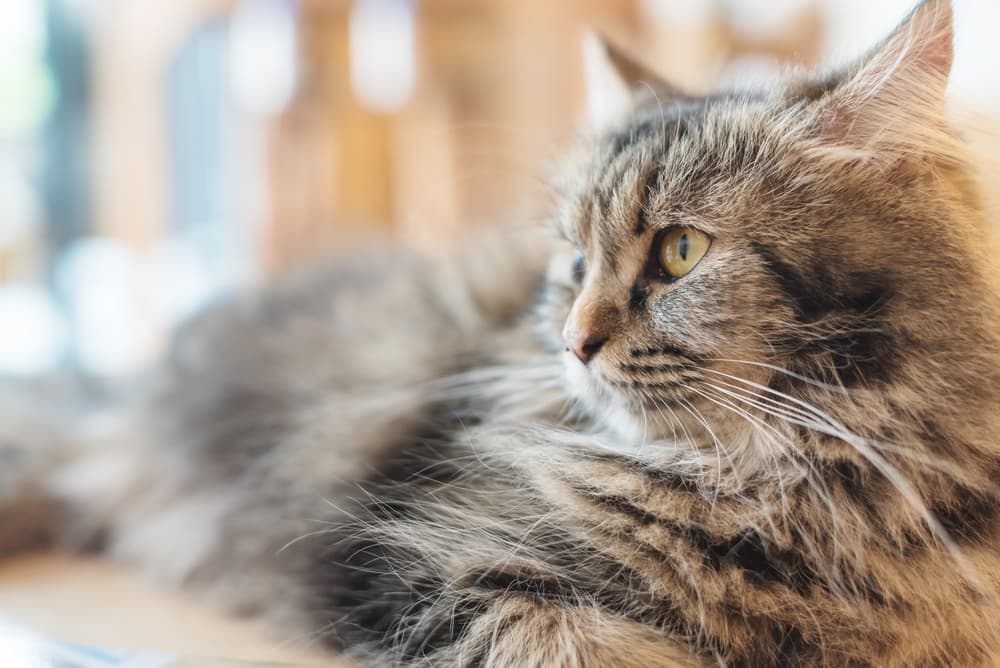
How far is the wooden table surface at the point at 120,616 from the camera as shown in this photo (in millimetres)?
1006

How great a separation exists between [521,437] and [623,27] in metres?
2.22

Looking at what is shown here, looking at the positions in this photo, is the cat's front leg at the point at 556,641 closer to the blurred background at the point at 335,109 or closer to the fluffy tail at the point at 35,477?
the blurred background at the point at 335,109

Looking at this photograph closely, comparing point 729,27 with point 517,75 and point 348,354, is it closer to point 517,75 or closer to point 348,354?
point 517,75

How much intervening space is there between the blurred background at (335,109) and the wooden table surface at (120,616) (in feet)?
1.80

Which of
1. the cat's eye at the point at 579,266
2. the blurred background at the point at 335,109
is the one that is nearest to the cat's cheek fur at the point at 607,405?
the cat's eye at the point at 579,266

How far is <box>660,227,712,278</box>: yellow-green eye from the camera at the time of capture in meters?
0.88

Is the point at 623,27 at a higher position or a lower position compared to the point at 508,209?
higher

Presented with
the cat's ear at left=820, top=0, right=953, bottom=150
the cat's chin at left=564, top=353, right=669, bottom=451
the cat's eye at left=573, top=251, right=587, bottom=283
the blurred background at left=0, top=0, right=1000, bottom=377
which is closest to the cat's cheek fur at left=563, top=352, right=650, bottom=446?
the cat's chin at left=564, top=353, right=669, bottom=451

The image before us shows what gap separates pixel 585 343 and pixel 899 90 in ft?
1.41

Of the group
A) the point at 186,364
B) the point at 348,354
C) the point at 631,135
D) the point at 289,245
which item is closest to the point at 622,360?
the point at 631,135

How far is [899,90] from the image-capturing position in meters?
0.85

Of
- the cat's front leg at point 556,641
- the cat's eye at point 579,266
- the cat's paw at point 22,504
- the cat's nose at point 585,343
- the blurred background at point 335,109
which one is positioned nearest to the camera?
the cat's front leg at point 556,641

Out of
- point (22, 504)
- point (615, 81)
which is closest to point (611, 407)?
point (615, 81)

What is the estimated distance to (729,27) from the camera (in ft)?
8.52
